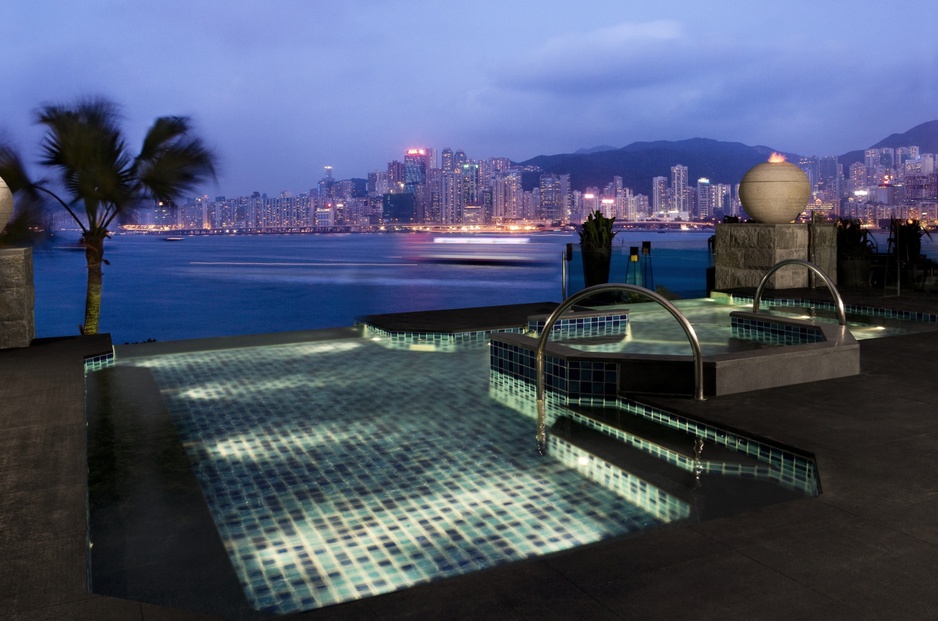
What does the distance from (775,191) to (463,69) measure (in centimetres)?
12419

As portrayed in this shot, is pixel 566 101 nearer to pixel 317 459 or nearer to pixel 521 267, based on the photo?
pixel 521 267

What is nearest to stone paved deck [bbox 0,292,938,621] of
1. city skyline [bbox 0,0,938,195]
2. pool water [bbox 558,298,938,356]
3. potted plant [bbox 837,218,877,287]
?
pool water [bbox 558,298,938,356]

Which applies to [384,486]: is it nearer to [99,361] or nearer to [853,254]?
[99,361]

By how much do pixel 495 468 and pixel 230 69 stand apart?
5020 inches

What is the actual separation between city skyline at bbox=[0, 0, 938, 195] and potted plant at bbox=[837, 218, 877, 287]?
55.6 meters

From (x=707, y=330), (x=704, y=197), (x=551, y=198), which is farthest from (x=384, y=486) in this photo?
(x=551, y=198)

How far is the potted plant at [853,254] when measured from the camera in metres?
13.0

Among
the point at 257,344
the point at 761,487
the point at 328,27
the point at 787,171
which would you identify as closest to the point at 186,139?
the point at 257,344

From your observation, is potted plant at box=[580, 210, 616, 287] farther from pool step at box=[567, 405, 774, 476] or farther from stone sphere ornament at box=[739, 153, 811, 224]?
pool step at box=[567, 405, 774, 476]

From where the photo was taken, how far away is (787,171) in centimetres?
1223

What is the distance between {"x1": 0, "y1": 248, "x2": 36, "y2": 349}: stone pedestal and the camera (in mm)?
7844

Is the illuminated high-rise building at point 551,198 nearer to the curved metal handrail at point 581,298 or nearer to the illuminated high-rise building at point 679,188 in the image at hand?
the illuminated high-rise building at point 679,188

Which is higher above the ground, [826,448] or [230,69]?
[230,69]

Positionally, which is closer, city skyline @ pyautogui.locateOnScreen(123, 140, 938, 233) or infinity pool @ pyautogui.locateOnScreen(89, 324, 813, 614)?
infinity pool @ pyautogui.locateOnScreen(89, 324, 813, 614)
